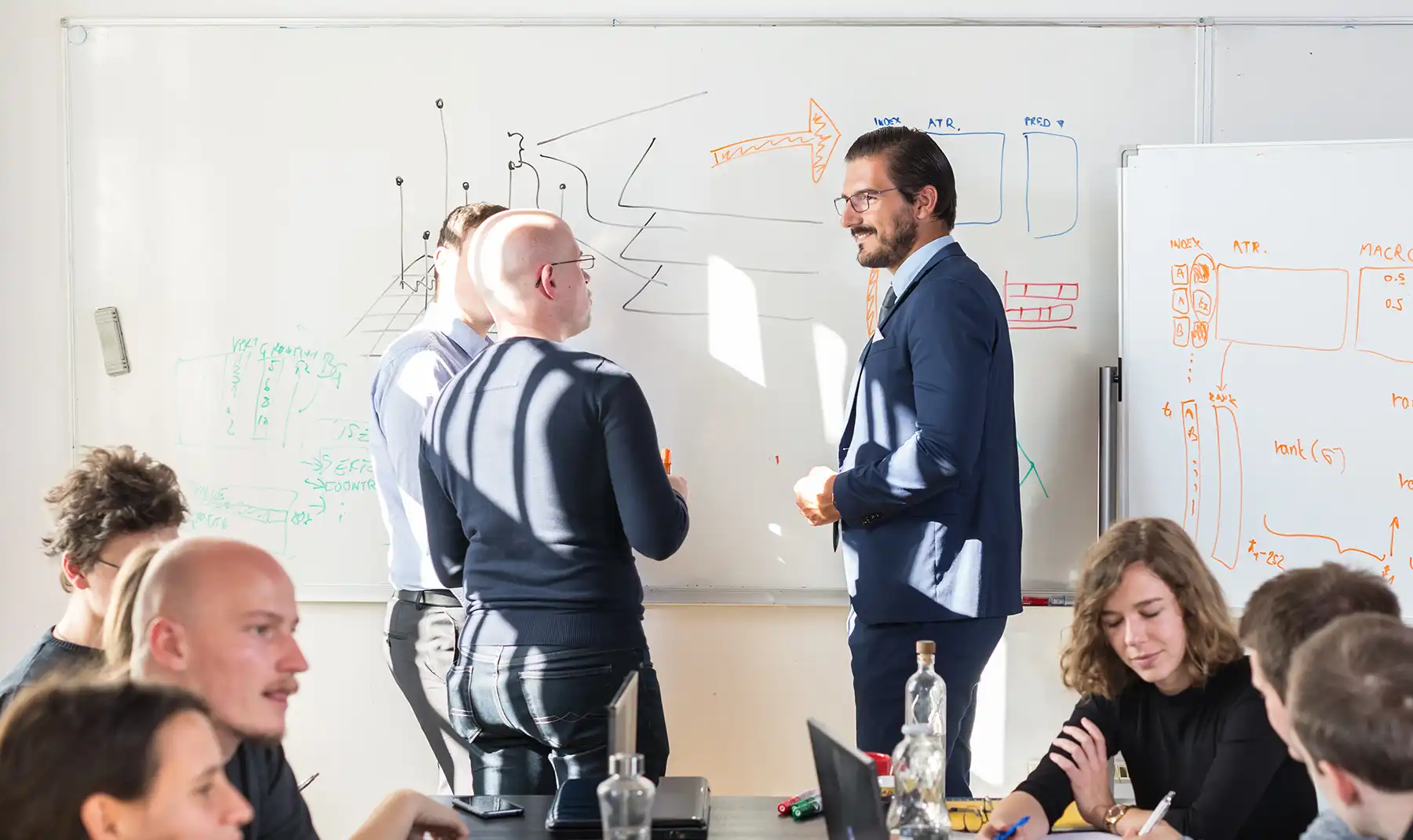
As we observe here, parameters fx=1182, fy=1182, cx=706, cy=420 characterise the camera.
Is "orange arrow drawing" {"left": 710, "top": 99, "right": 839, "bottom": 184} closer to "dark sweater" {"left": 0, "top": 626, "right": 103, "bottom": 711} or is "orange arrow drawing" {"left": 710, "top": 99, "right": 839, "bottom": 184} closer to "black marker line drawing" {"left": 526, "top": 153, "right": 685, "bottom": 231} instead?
"black marker line drawing" {"left": 526, "top": 153, "right": 685, "bottom": 231}

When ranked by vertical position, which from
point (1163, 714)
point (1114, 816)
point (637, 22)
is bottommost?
point (1114, 816)

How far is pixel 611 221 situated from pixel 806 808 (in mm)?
1694

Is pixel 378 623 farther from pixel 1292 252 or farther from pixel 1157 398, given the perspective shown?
pixel 1292 252

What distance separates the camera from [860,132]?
9.71 feet

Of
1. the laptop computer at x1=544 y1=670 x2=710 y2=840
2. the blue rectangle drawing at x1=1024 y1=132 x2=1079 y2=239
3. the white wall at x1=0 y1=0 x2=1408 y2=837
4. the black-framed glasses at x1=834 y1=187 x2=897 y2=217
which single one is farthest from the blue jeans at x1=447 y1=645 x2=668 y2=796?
the blue rectangle drawing at x1=1024 y1=132 x2=1079 y2=239

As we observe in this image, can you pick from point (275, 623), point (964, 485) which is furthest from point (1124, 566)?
point (275, 623)

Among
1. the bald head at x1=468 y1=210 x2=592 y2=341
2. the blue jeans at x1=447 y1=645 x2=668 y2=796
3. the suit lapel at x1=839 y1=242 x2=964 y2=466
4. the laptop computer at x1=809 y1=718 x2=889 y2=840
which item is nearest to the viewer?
the laptop computer at x1=809 y1=718 x2=889 y2=840

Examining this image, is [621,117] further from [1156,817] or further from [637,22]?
[1156,817]

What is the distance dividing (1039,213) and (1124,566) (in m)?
1.19

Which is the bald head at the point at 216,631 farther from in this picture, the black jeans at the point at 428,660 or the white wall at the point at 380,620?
the white wall at the point at 380,620

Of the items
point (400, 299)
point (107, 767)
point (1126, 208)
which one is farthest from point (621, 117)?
point (107, 767)

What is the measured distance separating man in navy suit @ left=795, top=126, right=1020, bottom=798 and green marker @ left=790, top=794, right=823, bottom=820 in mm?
601

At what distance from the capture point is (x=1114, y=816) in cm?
184

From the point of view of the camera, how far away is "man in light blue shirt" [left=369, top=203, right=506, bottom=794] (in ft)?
8.26
